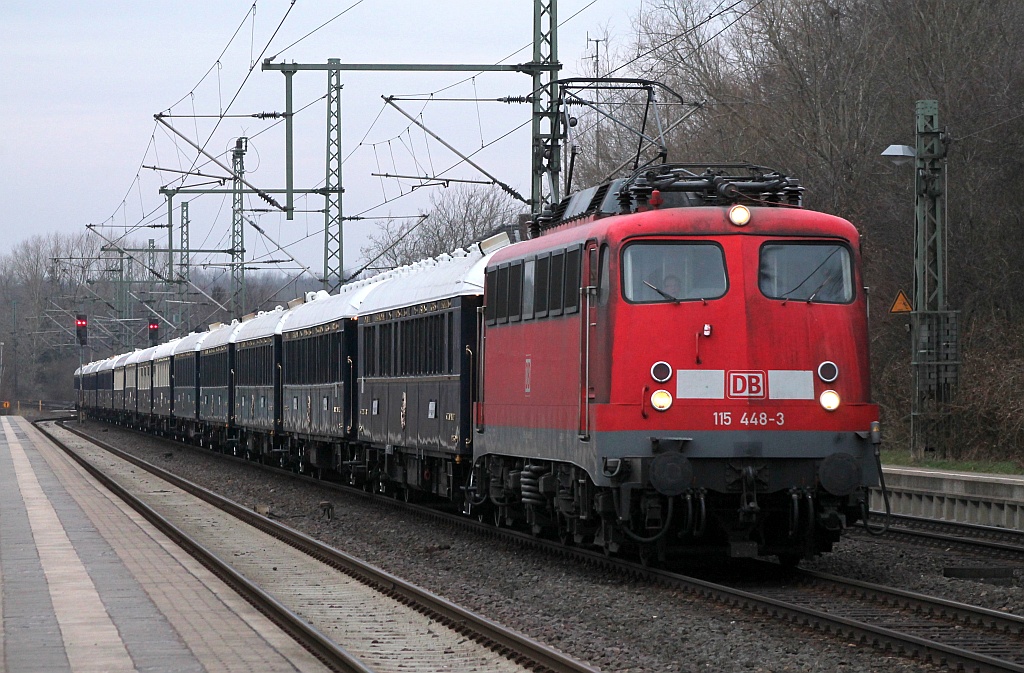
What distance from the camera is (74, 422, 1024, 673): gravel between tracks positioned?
388 inches

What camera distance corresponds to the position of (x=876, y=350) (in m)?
32.8

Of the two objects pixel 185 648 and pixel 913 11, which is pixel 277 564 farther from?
pixel 913 11

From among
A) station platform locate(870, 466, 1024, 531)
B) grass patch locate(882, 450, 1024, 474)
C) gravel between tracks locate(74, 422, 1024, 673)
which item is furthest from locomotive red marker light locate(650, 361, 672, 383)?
grass patch locate(882, 450, 1024, 474)

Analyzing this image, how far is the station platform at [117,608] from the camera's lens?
32.1 ft

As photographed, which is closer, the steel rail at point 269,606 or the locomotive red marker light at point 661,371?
the steel rail at point 269,606

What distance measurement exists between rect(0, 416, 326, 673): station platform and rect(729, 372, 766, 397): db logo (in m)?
4.31

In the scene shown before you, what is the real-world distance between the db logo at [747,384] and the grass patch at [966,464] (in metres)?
12.3

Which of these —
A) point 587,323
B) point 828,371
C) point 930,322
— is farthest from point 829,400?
point 930,322

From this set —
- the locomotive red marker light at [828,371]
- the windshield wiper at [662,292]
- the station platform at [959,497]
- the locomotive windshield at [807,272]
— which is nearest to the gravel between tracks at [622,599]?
the locomotive red marker light at [828,371]

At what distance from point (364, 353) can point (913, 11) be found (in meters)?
16.5

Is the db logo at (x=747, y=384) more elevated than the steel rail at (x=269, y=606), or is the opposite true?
the db logo at (x=747, y=384)

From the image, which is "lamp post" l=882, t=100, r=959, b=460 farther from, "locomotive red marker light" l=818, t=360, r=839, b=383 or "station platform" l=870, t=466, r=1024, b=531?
"locomotive red marker light" l=818, t=360, r=839, b=383

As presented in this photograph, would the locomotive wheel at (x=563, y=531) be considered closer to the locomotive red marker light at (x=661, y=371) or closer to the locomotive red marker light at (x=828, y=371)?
the locomotive red marker light at (x=661, y=371)

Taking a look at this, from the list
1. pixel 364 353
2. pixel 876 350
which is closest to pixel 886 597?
pixel 364 353
